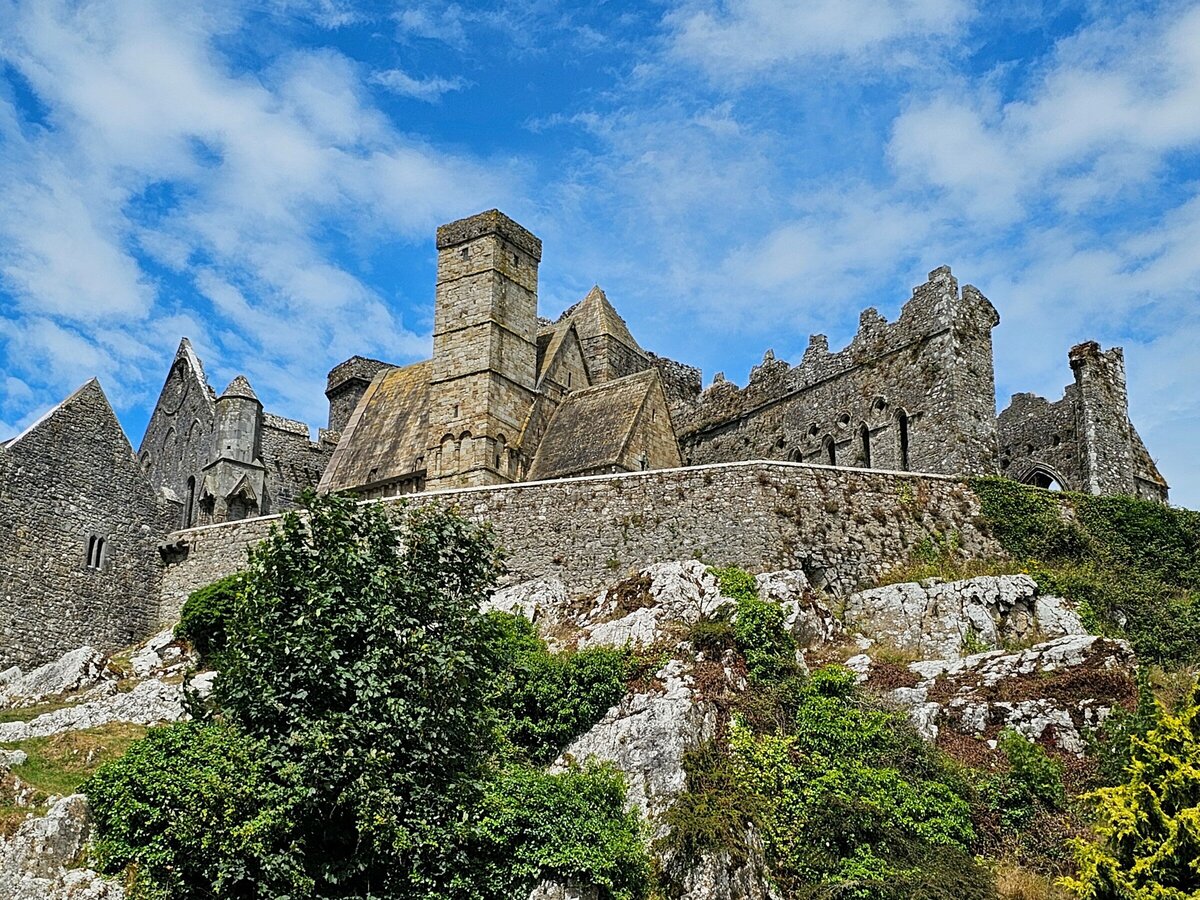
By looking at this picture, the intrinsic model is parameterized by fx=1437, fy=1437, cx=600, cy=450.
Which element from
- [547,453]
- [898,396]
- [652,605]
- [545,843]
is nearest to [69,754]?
[545,843]

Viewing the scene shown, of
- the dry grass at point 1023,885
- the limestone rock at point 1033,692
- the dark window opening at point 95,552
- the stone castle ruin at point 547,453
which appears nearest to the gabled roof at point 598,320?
the stone castle ruin at point 547,453

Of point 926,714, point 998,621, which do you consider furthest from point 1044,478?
point 926,714

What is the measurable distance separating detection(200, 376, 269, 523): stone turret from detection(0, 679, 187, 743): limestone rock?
10697 millimetres

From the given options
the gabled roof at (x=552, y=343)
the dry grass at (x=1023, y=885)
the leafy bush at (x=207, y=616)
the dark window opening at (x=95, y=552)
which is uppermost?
the gabled roof at (x=552, y=343)

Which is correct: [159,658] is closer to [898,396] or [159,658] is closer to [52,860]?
[52,860]

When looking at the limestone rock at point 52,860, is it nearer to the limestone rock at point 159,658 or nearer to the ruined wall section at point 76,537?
the limestone rock at point 159,658

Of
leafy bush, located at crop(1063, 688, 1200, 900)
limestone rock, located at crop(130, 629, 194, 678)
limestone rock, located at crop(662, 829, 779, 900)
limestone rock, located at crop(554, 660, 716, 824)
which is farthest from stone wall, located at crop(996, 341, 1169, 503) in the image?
limestone rock, located at crop(130, 629, 194, 678)

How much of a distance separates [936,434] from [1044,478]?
511 centimetres

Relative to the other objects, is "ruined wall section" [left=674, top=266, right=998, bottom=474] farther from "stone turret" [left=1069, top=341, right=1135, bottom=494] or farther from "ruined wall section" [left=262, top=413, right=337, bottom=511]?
"ruined wall section" [left=262, top=413, right=337, bottom=511]

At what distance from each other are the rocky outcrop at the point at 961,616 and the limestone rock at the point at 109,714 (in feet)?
43.0

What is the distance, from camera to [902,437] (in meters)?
34.9

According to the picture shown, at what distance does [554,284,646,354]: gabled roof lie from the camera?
141 feet

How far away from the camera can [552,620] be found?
94.5 feet

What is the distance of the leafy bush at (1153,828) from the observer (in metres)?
18.3
